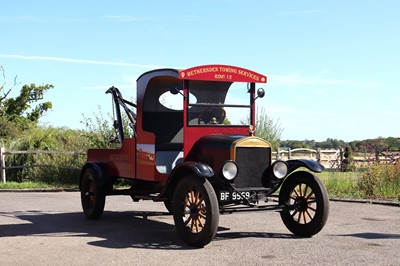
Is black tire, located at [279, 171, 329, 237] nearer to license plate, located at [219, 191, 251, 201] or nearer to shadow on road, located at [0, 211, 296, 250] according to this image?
shadow on road, located at [0, 211, 296, 250]

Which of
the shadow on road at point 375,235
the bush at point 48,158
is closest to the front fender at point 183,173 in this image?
the shadow on road at point 375,235

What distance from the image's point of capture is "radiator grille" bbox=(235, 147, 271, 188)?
8602 mm

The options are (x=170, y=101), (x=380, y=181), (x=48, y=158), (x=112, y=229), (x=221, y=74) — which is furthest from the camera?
(x=48, y=158)

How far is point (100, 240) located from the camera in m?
8.42

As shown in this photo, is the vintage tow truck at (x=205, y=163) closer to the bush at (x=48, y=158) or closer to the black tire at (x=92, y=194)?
the black tire at (x=92, y=194)

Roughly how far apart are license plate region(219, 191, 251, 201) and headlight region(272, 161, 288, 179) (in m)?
0.58

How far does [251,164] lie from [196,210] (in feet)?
4.29

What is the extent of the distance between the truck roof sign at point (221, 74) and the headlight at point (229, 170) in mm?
1575

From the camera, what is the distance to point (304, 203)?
29.2ft

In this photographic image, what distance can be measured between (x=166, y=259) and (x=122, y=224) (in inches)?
133

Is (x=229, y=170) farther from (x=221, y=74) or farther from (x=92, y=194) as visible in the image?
(x=92, y=194)

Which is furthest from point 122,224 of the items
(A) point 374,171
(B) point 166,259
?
(A) point 374,171

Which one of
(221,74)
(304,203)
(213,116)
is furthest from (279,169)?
(221,74)

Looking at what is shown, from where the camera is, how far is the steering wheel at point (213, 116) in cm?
924
